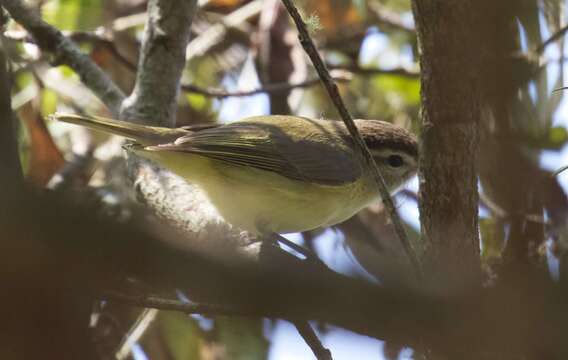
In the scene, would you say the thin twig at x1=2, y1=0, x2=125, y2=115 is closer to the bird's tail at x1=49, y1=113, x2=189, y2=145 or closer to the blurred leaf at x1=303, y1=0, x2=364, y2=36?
the bird's tail at x1=49, y1=113, x2=189, y2=145

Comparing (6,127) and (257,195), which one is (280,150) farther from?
(6,127)

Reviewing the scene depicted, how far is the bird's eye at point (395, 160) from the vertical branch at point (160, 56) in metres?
1.47

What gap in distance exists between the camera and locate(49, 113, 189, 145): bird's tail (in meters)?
3.66

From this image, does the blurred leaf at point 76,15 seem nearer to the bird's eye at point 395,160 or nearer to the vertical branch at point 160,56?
the vertical branch at point 160,56

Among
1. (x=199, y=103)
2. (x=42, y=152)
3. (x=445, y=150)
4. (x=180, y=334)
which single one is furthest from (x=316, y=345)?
(x=199, y=103)

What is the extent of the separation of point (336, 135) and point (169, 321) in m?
1.62

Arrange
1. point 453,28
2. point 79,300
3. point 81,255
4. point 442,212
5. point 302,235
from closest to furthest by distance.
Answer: point 81,255 < point 79,300 < point 453,28 < point 442,212 < point 302,235

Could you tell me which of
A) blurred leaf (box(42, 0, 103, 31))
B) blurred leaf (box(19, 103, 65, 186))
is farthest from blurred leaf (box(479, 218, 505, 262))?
blurred leaf (box(42, 0, 103, 31))

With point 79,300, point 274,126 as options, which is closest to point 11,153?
point 79,300

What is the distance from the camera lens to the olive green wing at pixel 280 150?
3959 millimetres

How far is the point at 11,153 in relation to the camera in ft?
3.56

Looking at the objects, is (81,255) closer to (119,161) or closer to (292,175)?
(292,175)

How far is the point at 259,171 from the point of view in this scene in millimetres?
4027

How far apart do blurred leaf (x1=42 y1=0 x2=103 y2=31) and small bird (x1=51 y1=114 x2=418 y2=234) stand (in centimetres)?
154
